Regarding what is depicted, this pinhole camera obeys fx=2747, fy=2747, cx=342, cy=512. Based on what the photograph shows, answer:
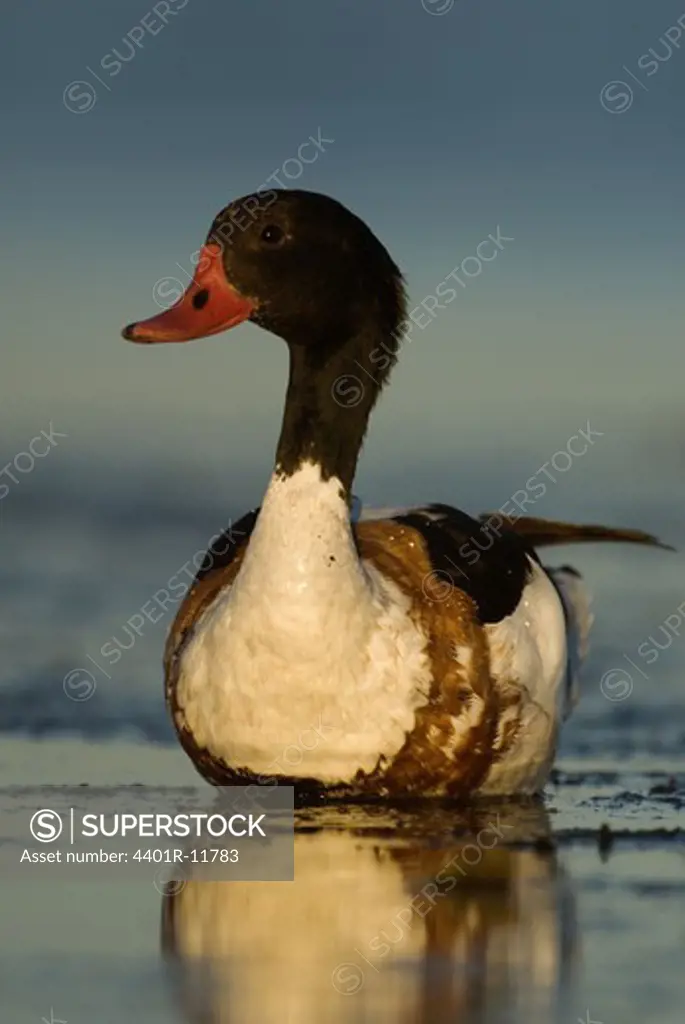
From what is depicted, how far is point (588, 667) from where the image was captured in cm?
1046

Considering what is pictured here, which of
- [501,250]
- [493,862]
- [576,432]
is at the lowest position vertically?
[493,862]

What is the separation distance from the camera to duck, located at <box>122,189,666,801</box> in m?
7.80

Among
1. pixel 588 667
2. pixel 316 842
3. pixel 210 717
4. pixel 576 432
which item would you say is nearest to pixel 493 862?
pixel 316 842

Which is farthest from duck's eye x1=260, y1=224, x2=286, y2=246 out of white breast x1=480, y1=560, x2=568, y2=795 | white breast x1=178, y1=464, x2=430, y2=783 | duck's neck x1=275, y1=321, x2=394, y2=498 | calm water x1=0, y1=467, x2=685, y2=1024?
calm water x1=0, y1=467, x2=685, y2=1024

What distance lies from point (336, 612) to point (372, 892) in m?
1.37

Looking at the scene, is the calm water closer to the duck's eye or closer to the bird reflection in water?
the bird reflection in water

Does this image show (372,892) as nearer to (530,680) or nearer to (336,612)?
(336,612)

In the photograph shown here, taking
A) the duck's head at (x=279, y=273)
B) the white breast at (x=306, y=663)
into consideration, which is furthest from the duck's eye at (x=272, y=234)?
the white breast at (x=306, y=663)

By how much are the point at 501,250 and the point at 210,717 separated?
858cm

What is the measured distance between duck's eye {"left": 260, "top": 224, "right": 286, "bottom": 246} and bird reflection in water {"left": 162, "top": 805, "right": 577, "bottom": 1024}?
1.71 m

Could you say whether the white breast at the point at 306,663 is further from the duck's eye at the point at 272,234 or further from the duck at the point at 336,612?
the duck's eye at the point at 272,234

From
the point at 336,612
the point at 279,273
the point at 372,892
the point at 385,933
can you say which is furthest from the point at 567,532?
the point at 385,933

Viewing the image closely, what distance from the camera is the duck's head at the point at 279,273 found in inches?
315

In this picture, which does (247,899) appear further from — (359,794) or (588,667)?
(588,667)
